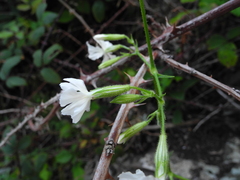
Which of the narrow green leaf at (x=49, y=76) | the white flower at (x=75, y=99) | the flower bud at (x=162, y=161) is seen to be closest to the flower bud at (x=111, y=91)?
the white flower at (x=75, y=99)

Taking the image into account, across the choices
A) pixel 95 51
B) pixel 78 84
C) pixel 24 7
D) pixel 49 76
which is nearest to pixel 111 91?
pixel 78 84

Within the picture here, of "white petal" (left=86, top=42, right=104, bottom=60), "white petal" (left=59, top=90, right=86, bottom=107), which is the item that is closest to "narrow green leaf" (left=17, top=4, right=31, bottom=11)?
"white petal" (left=86, top=42, right=104, bottom=60)

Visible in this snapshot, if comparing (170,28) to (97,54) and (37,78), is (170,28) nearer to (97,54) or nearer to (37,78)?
(97,54)

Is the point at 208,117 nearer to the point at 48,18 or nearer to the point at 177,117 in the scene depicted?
the point at 177,117

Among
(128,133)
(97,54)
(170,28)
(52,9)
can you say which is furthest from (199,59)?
(52,9)

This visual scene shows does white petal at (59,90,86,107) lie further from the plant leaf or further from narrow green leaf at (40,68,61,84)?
the plant leaf

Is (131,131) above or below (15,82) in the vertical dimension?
below
